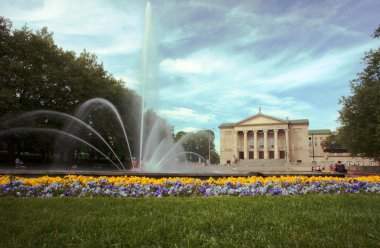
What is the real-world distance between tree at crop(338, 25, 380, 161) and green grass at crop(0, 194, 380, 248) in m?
26.8

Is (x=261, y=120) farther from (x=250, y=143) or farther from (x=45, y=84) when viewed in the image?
(x=45, y=84)

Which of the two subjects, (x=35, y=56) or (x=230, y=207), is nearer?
(x=230, y=207)

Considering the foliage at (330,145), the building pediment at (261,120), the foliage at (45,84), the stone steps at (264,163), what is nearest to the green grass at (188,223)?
the foliage at (45,84)

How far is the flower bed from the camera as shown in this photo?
7938 mm

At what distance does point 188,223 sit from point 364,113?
32.8 metres


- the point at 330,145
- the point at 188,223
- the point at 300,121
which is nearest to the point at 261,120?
the point at 300,121

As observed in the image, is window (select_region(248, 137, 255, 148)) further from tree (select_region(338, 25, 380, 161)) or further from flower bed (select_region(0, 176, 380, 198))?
flower bed (select_region(0, 176, 380, 198))

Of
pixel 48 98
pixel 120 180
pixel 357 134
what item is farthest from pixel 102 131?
pixel 120 180

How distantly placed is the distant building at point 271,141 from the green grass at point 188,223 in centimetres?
8345

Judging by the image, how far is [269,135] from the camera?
94.7 meters

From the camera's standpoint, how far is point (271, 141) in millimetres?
94125

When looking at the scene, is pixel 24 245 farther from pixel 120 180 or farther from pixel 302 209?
pixel 120 180

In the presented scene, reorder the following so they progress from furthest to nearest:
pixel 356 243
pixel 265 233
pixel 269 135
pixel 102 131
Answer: pixel 269 135
pixel 102 131
pixel 265 233
pixel 356 243

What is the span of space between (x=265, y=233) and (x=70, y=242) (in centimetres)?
238
